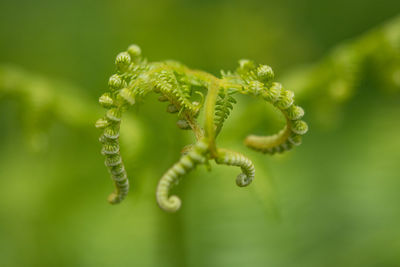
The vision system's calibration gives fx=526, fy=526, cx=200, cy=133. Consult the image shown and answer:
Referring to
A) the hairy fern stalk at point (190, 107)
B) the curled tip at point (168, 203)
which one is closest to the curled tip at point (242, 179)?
the hairy fern stalk at point (190, 107)

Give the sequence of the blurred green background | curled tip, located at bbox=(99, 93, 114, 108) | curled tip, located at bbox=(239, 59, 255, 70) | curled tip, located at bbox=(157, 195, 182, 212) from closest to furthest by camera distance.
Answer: curled tip, located at bbox=(157, 195, 182, 212), curled tip, located at bbox=(99, 93, 114, 108), curled tip, located at bbox=(239, 59, 255, 70), the blurred green background

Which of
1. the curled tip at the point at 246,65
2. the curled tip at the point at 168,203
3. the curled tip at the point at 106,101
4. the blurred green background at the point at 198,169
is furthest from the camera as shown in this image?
the blurred green background at the point at 198,169

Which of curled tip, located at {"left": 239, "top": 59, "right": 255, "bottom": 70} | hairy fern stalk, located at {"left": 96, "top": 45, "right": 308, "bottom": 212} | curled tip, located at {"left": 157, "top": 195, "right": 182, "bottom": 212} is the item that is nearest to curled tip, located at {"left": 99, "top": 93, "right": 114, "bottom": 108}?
hairy fern stalk, located at {"left": 96, "top": 45, "right": 308, "bottom": 212}

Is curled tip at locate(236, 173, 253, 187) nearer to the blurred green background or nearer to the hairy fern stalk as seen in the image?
the hairy fern stalk

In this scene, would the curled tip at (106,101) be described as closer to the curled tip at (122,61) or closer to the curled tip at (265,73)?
the curled tip at (122,61)

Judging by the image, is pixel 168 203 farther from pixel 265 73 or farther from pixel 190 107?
pixel 265 73

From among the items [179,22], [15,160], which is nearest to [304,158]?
[179,22]
